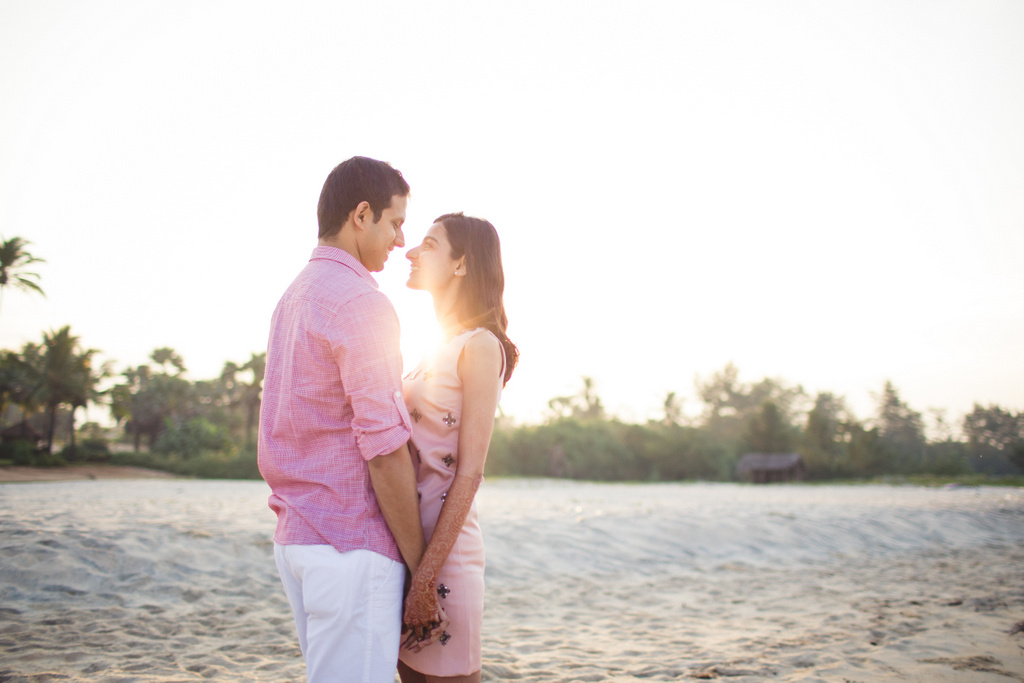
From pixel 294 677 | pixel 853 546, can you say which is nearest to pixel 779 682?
pixel 294 677

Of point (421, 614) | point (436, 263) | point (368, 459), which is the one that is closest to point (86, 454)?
point (436, 263)

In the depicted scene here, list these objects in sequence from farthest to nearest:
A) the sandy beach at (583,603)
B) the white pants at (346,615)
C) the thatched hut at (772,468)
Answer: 1. the thatched hut at (772,468)
2. the sandy beach at (583,603)
3. the white pants at (346,615)

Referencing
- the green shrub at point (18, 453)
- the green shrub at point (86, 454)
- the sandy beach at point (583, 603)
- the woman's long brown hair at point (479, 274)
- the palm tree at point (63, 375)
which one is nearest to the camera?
the woman's long brown hair at point (479, 274)

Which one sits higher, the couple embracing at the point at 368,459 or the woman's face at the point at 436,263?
the woman's face at the point at 436,263

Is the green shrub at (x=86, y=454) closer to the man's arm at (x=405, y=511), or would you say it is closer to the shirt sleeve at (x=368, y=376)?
the man's arm at (x=405, y=511)

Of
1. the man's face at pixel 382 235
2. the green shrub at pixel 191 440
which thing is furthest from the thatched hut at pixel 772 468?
the man's face at pixel 382 235

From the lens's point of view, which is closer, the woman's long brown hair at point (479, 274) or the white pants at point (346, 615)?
the white pants at point (346, 615)

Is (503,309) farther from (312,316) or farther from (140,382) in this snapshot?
(140,382)

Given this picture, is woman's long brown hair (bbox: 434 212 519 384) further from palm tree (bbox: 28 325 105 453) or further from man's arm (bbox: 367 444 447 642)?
palm tree (bbox: 28 325 105 453)

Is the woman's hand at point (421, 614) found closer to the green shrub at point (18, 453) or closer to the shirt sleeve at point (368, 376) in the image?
the shirt sleeve at point (368, 376)

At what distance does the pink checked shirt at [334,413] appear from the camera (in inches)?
54.4

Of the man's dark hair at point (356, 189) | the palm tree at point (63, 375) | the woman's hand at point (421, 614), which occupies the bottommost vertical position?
the woman's hand at point (421, 614)

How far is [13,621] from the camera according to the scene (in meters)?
4.13

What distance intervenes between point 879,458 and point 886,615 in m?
39.3
